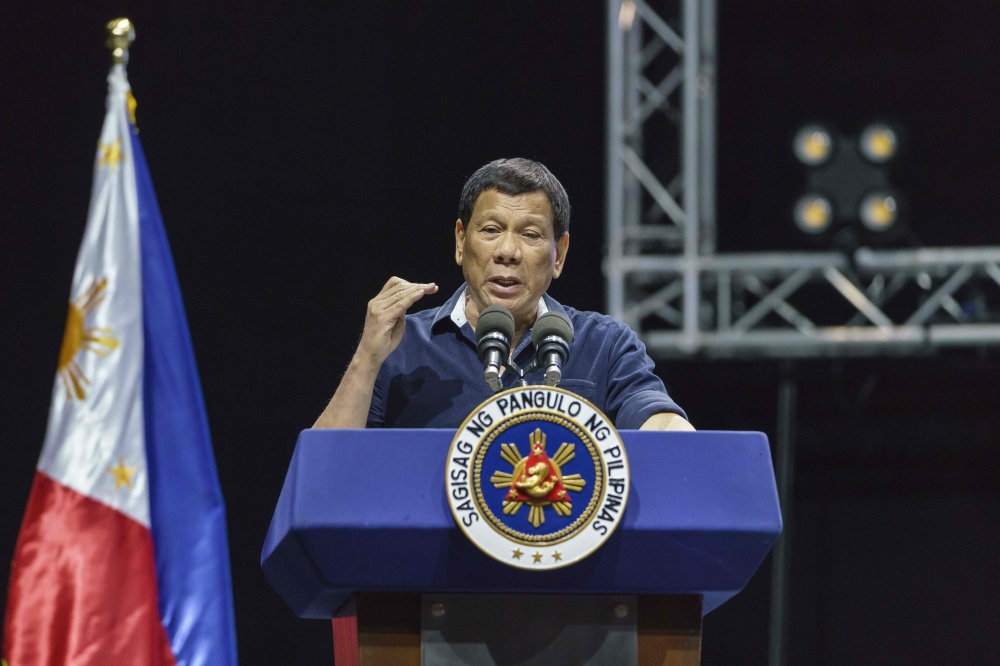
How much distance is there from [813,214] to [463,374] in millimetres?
3038

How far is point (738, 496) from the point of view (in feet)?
5.21

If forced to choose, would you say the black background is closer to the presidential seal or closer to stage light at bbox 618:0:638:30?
stage light at bbox 618:0:638:30

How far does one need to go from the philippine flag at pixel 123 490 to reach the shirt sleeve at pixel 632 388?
0.77m

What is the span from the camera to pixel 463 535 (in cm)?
155

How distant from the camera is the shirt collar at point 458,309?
2184mm

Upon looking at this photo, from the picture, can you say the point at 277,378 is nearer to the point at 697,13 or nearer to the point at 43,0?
the point at 43,0

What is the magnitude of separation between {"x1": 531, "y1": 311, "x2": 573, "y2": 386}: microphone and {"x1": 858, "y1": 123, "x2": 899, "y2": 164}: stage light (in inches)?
133

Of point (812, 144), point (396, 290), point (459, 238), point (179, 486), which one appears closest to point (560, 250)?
point (459, 238)

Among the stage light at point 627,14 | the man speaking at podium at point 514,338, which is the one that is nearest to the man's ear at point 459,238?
the man speaking at podium at point 514,338

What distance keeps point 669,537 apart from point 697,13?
353 centimetres

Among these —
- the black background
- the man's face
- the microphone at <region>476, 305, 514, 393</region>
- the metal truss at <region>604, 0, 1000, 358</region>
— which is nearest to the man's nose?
the man's face

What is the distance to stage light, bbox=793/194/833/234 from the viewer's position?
15.7 ft

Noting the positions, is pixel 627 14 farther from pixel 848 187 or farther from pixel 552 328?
pixel 552 328

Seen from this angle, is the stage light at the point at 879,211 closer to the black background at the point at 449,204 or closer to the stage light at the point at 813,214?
the stage light at the point at 813,214
